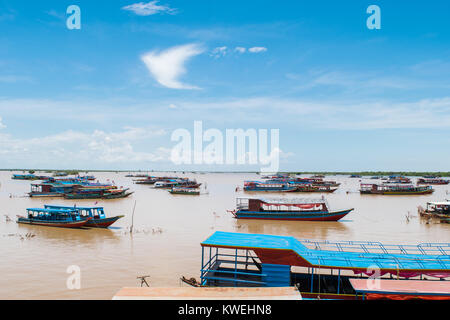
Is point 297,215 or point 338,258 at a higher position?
point 338,258

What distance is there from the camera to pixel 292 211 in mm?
27859

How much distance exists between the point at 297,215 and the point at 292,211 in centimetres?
55

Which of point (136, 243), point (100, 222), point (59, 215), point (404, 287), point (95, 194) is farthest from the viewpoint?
point (95, 194)

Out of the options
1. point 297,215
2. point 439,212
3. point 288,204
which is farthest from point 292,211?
point 439,212

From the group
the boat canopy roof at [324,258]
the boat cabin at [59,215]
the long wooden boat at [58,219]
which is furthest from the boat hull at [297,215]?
the boat canopy roof at [324,258]

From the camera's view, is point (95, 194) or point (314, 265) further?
point (95, 194)

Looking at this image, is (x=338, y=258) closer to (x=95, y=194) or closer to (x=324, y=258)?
(x=324, y=258)

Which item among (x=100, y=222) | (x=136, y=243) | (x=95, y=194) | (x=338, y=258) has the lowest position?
(x=136, y=243)

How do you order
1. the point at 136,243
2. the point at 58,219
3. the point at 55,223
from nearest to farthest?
the point at 136,243 < the point at 55,223 < the point at 58,219

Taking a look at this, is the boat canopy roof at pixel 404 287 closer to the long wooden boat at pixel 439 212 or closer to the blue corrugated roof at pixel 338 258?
the blue corrugated roof at pixel 338 258

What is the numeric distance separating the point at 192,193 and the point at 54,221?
29132 mm

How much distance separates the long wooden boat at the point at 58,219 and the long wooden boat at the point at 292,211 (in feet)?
43.5

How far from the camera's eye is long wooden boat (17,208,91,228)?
901 inches
